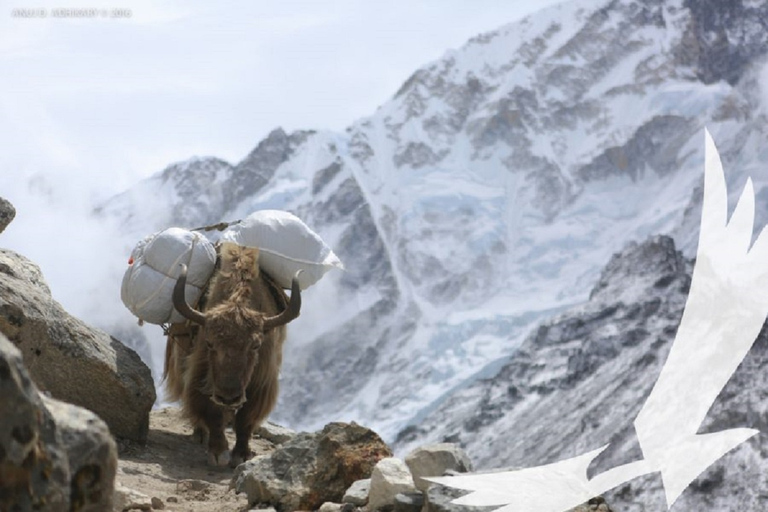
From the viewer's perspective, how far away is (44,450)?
8.07 ft

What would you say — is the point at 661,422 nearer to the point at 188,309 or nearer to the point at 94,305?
the point at 188,309

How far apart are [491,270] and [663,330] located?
73253mm

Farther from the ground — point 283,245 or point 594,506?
point 283,245

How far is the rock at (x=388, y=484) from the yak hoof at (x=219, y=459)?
3.70m

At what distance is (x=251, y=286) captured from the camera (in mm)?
8922

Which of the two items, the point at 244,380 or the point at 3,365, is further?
the point at 244,380

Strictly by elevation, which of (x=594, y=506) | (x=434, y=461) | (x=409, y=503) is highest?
(x=434, y=461)

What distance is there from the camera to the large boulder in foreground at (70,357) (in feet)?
22.5

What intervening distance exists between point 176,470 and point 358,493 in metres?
2.97

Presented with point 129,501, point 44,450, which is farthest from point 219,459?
point 44,450

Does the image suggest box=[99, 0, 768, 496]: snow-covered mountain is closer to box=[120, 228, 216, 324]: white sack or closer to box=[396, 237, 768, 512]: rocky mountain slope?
box=[396, 237, 768, 512]: rocky mountain slope

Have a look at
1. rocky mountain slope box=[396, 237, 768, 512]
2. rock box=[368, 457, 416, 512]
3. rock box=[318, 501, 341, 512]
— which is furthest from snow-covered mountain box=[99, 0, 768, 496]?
rock box=[368, 457, 416, 512]

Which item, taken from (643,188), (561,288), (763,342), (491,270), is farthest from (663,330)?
(643,188)

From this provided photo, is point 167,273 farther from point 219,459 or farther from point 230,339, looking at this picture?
point 219,459
